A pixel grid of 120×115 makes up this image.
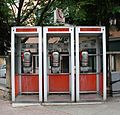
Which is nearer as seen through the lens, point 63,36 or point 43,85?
point 43,85

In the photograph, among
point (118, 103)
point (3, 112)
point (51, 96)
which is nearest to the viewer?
point (3, 112)

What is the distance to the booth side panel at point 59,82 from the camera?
14.1 meters

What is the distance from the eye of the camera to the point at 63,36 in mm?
14328

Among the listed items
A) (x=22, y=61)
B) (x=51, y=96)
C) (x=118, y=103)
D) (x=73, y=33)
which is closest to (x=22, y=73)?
(x=22, y=61)

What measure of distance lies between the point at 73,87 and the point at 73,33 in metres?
1.81

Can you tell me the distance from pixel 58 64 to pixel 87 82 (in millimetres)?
1219

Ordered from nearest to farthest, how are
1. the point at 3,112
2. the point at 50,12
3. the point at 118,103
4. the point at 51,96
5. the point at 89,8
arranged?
the point at 3,112 < the point at 118,103 < the point at 51,96 < the point at 89,8 < the point at 50,12

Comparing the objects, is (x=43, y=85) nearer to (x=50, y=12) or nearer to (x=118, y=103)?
(x=118, y=103)

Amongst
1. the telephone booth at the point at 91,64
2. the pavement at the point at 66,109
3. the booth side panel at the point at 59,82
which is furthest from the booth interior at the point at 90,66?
the pavement at the point at 66,109

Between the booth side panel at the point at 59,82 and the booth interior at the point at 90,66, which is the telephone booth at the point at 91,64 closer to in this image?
the booth interior at the point at 90,66

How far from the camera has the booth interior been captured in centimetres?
1378

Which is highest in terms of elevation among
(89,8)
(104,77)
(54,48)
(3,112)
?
(89,8)

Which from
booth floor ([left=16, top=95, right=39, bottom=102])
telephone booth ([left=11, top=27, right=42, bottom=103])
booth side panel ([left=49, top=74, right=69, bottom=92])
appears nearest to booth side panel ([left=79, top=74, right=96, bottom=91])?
booth side panel ([left=49, top=74, right=69, bottom=92])

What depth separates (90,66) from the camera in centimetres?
1417
